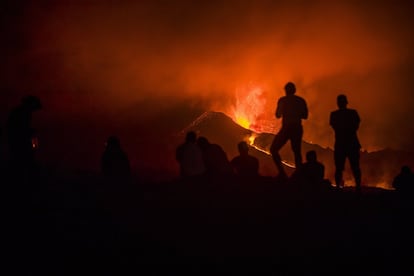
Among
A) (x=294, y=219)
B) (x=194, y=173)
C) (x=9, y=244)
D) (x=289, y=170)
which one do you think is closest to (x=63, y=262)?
(x=9, y=244)

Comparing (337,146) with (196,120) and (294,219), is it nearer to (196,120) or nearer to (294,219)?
(294,219)

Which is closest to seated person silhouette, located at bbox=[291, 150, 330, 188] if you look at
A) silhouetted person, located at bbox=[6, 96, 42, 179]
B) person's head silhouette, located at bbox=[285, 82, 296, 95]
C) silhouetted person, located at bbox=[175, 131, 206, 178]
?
person's head silhouette, located at bbox=[285, 82, 296, 95]

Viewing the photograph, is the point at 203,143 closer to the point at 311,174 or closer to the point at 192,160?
the point at 192,160

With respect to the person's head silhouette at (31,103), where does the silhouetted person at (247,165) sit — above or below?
below

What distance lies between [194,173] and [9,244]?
5.76 metres

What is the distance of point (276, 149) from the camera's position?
14727 mm

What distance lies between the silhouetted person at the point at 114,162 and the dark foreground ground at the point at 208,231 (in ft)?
5.83

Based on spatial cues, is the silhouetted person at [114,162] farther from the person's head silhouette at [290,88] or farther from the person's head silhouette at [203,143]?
the person's head silhouette at [290,88]

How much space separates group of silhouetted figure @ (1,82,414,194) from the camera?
1414cm

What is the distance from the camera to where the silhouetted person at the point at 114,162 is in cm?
1658

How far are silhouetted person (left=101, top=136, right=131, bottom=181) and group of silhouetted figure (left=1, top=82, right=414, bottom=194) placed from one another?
170cm

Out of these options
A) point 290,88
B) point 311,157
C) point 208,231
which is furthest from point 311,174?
→ point 208,231

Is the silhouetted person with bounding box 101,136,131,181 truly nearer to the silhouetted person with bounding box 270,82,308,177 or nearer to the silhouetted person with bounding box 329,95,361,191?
the silhouetted person with bounding box 270,82,308,177

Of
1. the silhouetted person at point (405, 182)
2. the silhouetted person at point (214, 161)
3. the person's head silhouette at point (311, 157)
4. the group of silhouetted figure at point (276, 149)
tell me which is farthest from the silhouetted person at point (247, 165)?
the silhouetted person at point (405, 182)
